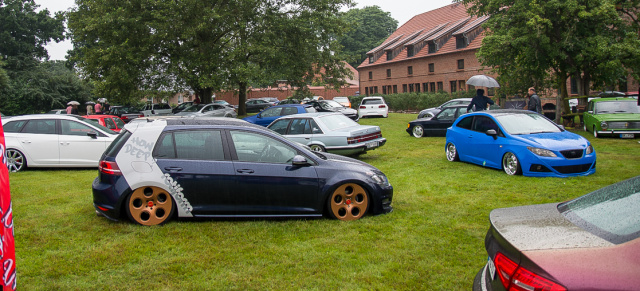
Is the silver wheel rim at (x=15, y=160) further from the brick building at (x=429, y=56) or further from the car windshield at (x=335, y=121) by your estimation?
the brick building at (x=429, y=56)

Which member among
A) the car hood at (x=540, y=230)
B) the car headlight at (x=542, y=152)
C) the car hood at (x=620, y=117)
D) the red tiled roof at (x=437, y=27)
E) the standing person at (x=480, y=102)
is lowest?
the car headlight at (x=542, y=152)

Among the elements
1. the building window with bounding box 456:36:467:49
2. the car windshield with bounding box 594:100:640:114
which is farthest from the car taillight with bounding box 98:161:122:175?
the building window with bounding box 456:36:467:49

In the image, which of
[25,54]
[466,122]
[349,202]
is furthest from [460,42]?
[349,202]

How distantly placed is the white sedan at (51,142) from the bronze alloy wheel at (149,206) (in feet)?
21.0

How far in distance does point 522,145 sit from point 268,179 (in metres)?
5.83

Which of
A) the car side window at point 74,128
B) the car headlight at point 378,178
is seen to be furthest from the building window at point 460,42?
the car headlight at point 378,178

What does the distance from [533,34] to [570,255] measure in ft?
66.9

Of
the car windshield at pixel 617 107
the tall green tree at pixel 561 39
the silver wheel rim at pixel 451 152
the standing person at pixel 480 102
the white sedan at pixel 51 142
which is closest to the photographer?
the white sedan at pixel 51 142

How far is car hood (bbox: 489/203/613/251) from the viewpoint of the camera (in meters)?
2.63

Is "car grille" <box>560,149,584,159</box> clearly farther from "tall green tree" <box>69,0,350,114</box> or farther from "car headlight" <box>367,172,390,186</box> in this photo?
"tall green tree" <box>69,0,350,114</box>

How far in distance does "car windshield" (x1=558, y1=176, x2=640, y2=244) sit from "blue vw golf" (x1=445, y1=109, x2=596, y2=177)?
6.72 metres

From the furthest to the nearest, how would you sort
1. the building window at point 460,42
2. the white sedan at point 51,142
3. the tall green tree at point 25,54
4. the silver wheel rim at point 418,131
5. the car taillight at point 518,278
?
the building window at point 460,42, the tall green tree at point 25,54, the silver wheel rim at point 418,131, the white sedan at point 51,142, the car taillight at point 518,278

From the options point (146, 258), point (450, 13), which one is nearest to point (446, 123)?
point (146, 258)

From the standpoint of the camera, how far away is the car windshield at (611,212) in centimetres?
264
